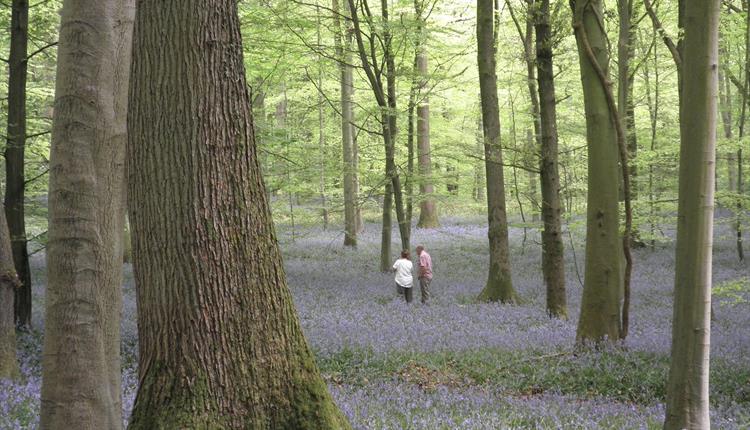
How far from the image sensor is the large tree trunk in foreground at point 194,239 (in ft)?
11.5

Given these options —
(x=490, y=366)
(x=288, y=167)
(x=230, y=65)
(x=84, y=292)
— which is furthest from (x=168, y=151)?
(x=288, y=167)

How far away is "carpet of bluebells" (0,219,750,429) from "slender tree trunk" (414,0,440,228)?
3.91 meters

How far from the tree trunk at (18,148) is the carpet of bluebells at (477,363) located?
→ 3.29 feet

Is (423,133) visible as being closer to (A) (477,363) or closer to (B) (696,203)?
(A) (477,363)

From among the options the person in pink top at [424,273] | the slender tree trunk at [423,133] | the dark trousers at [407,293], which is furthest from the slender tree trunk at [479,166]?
the dark trousers at [407,293]

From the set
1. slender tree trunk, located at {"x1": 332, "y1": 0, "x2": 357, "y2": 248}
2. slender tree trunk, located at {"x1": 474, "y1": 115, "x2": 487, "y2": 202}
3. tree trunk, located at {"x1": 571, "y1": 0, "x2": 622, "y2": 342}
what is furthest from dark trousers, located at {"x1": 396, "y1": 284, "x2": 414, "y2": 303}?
tree trunk, located at {"x1": 571, "y1": 0, "x2": 622, "y2": 342}

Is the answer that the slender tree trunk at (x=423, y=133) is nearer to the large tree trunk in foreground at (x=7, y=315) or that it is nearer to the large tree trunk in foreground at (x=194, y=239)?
the large tree trunk in foreground at (x=7, y=315)

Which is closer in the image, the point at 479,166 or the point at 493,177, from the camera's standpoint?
the point at 493,177

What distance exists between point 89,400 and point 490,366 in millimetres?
6531

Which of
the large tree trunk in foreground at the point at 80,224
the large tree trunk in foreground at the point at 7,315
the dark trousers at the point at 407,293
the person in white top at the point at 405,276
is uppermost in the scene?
the large tree trunk in foreground at the point at 80,224

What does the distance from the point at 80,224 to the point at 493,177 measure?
13111 mm

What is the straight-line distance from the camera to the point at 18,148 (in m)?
10.2

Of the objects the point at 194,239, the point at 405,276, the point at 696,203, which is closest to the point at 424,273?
the point at 405,276

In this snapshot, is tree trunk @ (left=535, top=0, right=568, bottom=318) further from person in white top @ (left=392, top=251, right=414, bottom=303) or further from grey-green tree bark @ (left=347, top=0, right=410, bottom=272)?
grey-green tree bark @ (left=347, top=0, right=410, bottom=272)
